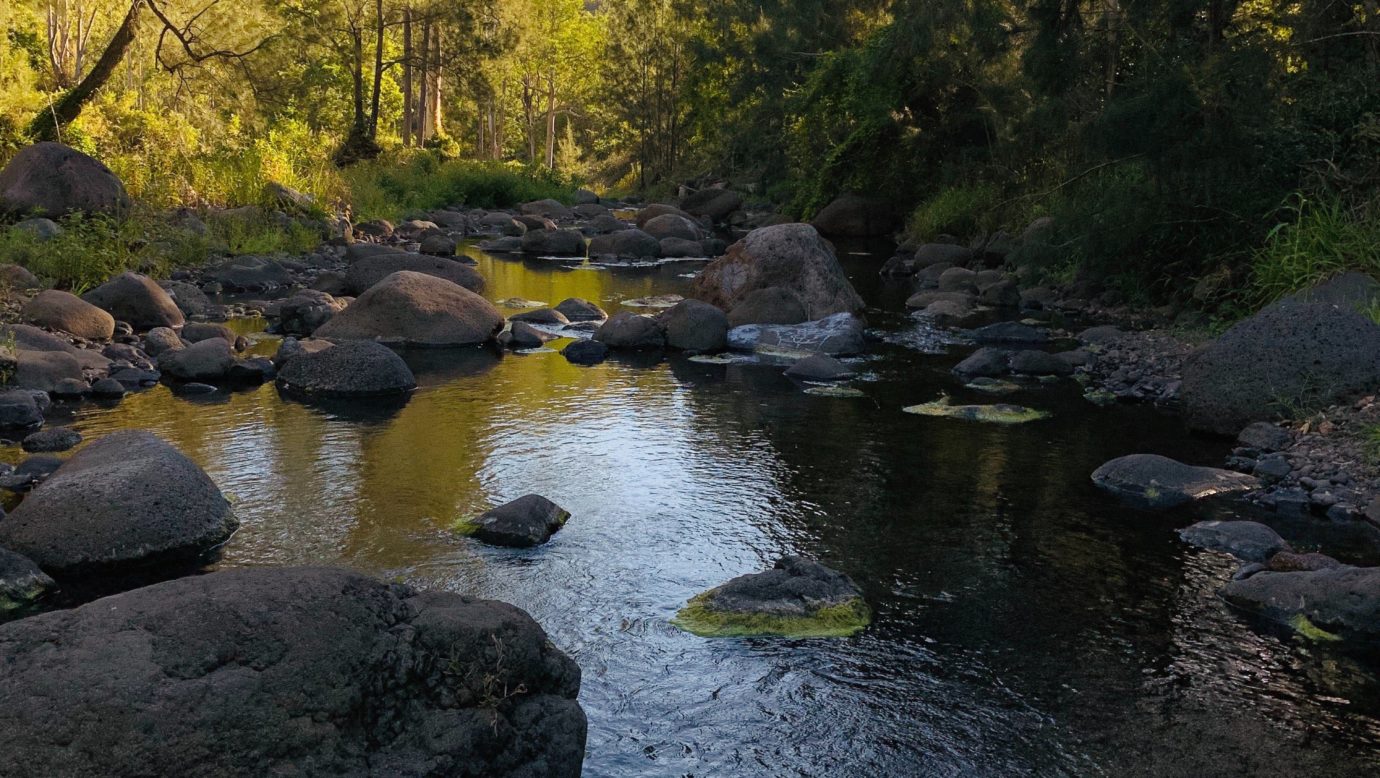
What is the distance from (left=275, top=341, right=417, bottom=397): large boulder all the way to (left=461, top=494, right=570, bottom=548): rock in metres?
5.12

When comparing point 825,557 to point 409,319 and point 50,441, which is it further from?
point 409,319

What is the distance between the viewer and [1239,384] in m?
11.9

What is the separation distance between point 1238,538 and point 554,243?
75.2 ft

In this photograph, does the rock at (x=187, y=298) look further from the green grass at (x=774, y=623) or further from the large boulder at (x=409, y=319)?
the green grass at (x=774, y=623)

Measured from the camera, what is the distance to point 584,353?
16125 millimetres

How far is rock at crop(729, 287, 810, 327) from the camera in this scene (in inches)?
712

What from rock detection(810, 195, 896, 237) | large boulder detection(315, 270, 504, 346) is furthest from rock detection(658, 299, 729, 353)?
rock detection(810, 195, 896, 237)

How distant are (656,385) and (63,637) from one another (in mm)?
10307

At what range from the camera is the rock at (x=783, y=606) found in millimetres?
7332

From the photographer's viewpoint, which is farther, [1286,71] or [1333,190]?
[1286,71]

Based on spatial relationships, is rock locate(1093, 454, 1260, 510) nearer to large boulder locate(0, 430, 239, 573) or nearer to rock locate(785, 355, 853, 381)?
rock locate(785, 355, 853, 381)

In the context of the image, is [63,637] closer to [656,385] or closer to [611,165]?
[656,385]

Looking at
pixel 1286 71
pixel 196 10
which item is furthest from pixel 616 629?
pixel 196 10

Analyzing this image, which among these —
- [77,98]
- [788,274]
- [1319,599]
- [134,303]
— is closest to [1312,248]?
[788,274]
